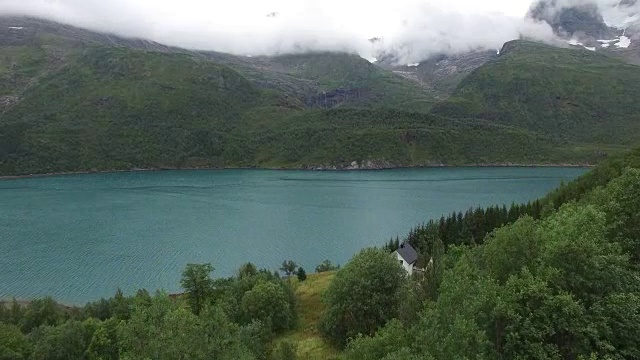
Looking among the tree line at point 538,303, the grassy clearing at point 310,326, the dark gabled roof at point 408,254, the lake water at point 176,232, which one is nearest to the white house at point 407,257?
the dark gabled roof at point 408,254

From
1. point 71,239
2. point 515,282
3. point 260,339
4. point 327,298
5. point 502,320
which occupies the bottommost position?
point 71,239

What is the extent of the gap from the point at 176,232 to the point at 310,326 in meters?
88.5

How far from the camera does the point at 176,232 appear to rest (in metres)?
137

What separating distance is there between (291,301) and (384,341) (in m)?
32.5

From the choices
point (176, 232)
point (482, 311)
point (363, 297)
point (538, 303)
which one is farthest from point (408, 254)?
point (176, 232)

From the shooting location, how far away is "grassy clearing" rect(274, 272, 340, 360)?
153 ft

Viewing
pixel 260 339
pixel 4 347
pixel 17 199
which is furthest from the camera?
pixel 17 199

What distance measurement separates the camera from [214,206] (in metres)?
177

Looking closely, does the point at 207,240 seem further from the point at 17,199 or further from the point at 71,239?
the point at 17,199

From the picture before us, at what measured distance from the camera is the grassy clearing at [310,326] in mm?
46781

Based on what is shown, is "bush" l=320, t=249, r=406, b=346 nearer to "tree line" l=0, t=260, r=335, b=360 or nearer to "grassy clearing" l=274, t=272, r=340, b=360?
"grassy clearing" l=274, t=272, r=340, b=360

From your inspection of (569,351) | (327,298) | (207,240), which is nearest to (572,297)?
(569,351)

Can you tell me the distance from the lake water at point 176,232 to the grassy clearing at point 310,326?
2978cm

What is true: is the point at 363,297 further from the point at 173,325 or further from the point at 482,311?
the point at 482,311
